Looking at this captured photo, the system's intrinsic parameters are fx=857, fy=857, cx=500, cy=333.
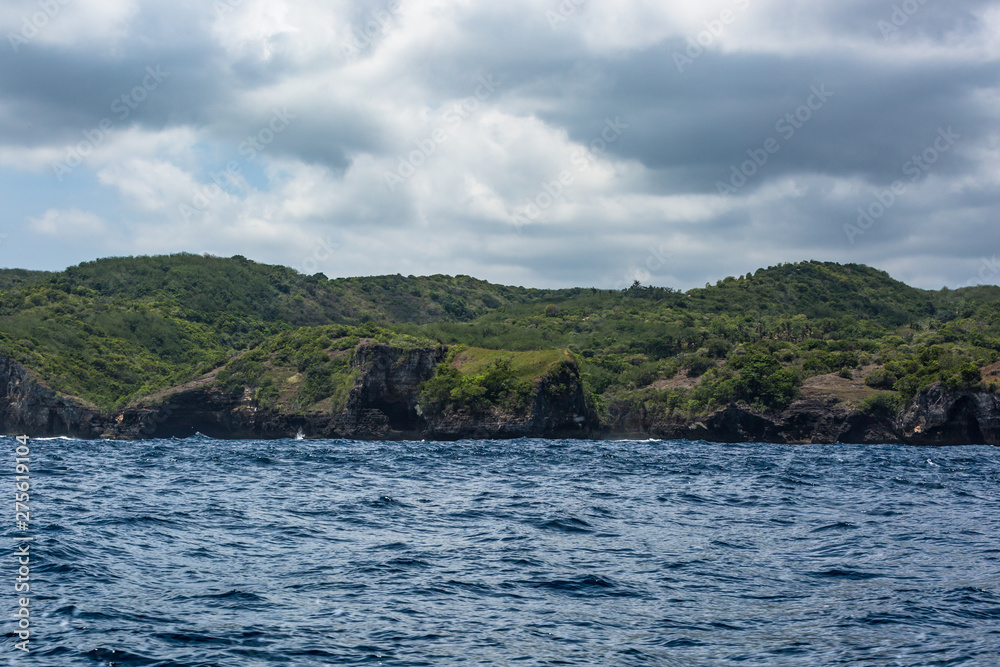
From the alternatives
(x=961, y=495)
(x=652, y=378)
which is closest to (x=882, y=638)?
(x=961, y=495)

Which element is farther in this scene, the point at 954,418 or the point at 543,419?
the point at 543,419

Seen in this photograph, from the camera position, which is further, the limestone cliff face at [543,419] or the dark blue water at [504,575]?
the limestone cliff face at [543,419]

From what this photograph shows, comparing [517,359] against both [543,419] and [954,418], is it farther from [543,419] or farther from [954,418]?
[954,418]

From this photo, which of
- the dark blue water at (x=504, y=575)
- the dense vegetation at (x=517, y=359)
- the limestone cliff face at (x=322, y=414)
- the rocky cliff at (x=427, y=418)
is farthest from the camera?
the limestone cliff face at (x=322, y=414)

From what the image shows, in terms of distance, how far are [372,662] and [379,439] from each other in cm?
10507

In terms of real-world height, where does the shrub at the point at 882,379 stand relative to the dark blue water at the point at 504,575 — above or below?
above

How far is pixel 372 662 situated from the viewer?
13227 mm

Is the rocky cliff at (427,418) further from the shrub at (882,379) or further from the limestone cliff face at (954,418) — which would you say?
the shrub at (882,379)

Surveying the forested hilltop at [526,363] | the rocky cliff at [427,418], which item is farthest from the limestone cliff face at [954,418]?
the forested hilltop at [526,363]

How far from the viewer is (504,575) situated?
1942cm

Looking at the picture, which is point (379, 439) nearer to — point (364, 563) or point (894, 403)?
point (894, 403)

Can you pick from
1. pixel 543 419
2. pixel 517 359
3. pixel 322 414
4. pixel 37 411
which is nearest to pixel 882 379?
pixel 543 419

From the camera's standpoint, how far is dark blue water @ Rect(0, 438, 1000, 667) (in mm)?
14070

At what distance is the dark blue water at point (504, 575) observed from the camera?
14.1 metres
